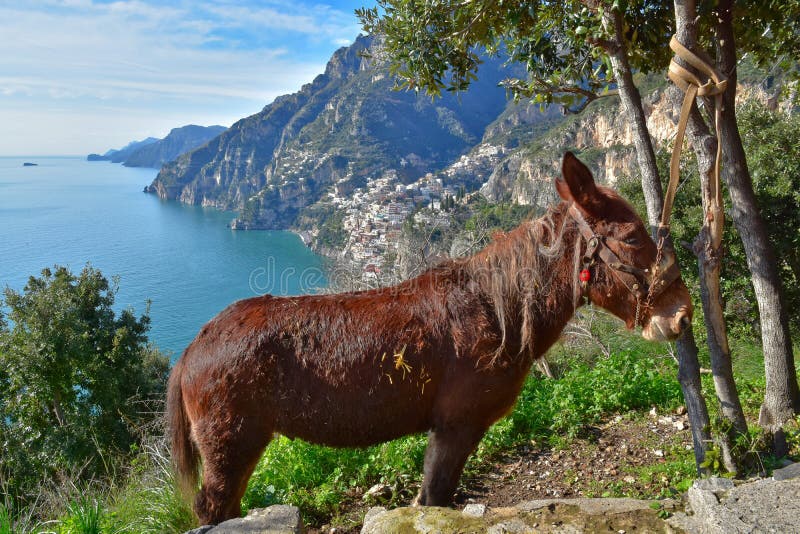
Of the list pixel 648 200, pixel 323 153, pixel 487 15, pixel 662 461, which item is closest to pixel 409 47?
pixel 487 15

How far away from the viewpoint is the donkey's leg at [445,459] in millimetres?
2373

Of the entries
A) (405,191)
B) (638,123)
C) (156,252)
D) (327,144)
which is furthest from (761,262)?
(327,144)

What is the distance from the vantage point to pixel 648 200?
3.19 m

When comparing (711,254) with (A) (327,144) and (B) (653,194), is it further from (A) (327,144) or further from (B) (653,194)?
(A) (327,144)

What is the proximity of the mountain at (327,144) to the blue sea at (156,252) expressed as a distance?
14.4 m

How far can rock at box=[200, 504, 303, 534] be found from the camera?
7.59 feet

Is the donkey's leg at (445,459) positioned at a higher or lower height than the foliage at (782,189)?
lower

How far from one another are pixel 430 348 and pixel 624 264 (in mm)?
995

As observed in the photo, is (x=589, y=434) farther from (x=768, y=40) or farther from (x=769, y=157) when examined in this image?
(x=769, y=157)

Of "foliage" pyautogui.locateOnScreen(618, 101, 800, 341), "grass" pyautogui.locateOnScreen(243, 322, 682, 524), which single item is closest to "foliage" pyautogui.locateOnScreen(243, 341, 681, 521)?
"grass" pyautogui.locateOnScreen(243, 322, 682, 524)

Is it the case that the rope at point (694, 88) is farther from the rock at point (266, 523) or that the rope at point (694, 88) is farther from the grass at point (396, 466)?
the rock at point (266, 523)

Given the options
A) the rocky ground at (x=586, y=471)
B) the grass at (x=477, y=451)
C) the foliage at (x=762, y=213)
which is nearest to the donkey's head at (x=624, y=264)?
the rocky ground at (x=586, y=471)

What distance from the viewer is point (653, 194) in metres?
3.16

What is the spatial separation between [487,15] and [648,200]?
2.23 meters
